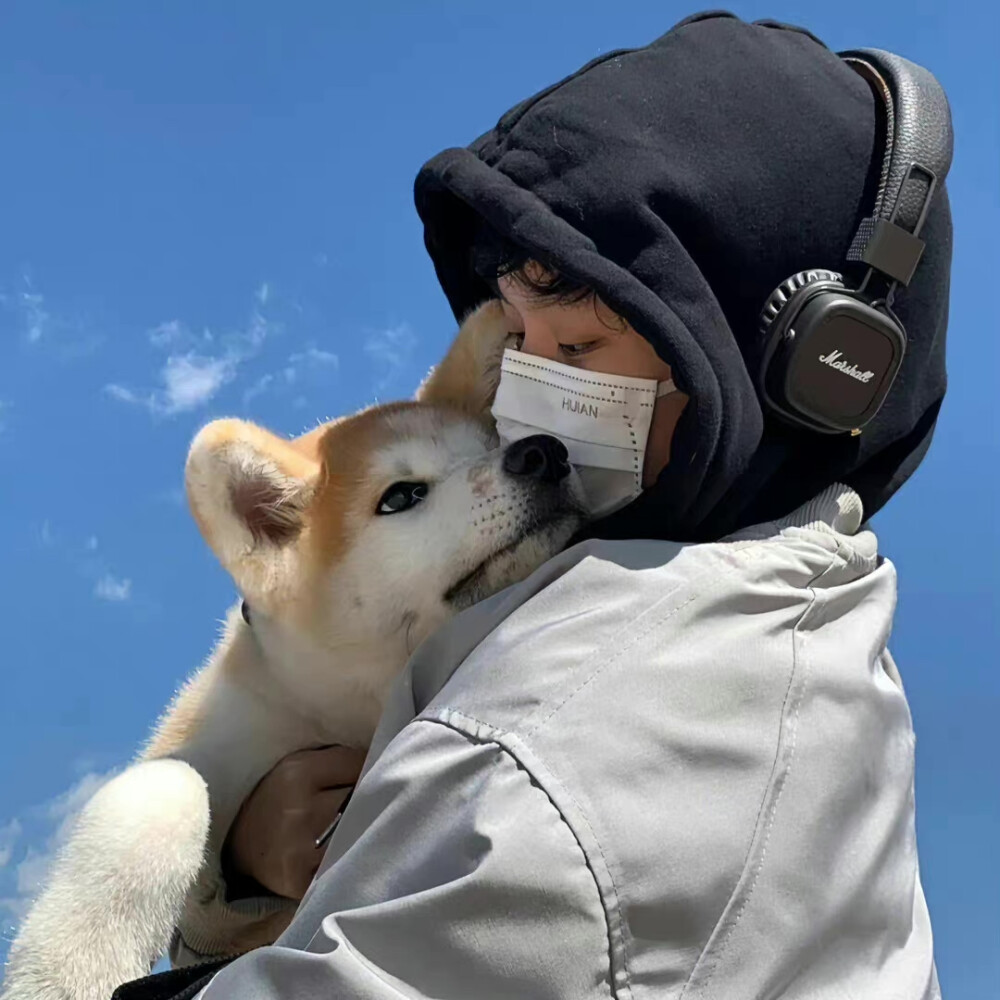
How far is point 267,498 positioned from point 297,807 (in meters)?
0.65

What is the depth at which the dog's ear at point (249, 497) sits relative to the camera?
87.3 inches

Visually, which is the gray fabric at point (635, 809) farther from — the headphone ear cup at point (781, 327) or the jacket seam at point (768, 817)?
the headphone ear cup at point (781, 327)

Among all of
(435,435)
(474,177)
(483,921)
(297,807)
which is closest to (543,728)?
(483,921)

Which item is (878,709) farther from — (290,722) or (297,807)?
(290,722)

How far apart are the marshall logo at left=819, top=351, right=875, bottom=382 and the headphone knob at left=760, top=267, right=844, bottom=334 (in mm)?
91

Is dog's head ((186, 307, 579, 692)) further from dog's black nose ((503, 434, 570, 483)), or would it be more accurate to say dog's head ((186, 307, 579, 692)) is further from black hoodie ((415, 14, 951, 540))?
black hoodie ((415, 14, 951, 540))

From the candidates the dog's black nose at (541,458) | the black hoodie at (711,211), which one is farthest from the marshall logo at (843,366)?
the dog's black nose at (541,458)

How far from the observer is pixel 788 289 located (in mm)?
1551

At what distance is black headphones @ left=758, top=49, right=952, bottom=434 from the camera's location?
1.51 meters

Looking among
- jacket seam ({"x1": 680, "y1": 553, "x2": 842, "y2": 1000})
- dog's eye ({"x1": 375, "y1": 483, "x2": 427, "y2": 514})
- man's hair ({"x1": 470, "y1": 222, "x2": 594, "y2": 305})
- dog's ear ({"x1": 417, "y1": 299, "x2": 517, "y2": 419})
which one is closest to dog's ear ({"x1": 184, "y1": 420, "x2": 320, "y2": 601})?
dog's eye ({"x1": 375, "y1": 483, "x2": 427, "y2": 514})

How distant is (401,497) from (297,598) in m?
0.30

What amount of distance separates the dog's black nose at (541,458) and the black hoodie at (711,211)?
0.63ft

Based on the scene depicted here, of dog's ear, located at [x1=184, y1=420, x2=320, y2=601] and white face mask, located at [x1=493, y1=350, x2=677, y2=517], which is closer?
white face mask, located at [x1=493, y1=350, x2=677, y2=517]

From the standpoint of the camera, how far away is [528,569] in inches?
80.0
